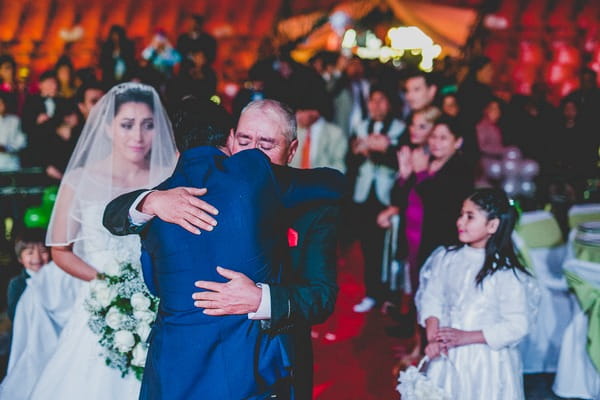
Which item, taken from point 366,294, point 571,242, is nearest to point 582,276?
point 571,242

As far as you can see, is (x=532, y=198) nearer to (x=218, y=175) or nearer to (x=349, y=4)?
(x=218, y=175)

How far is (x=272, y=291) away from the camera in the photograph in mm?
1683

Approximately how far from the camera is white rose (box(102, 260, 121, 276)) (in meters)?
2.64

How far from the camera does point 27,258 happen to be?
3.68m

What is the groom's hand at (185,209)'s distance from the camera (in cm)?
165

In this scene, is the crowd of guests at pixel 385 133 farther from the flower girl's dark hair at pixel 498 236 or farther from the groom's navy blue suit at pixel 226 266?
the groom's navy blue suit at pixel 226 266

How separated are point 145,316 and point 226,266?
3.19 feet

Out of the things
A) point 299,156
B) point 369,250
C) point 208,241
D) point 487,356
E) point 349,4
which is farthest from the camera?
point 349,4

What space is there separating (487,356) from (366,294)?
7.50 ft

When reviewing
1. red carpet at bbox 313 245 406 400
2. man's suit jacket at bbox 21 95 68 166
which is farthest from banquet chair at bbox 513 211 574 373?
man's suit jacket at bbox 21 95 68 166

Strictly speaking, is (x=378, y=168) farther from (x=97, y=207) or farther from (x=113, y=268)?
(x=113, y=268)

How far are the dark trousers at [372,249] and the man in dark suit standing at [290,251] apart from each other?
296 centimetres

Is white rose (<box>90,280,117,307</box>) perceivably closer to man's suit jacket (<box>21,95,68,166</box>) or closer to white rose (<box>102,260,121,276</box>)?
white rose (<box>102,260,121,276</box>)

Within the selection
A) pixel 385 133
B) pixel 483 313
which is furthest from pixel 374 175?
pixel 483 313
